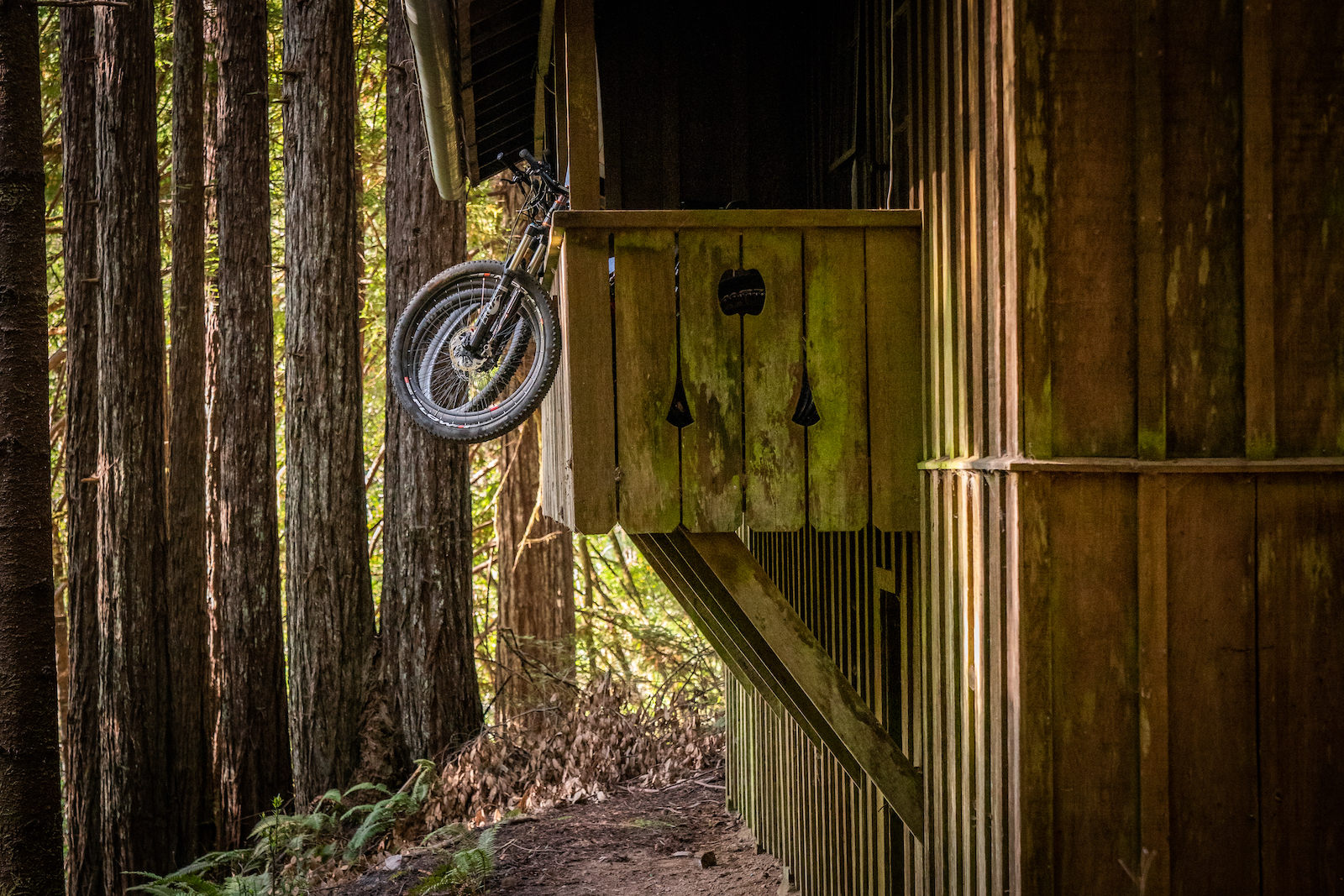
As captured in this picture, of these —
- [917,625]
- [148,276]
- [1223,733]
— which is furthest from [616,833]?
[148,276]

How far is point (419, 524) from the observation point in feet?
31.5

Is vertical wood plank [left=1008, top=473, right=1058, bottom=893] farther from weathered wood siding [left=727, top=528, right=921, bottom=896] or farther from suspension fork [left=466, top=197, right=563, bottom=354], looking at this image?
suspension fork [left=466, top=197, right=563, bottom=354]

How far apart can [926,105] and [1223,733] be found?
2.57 metres

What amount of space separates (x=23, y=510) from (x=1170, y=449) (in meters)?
5.13

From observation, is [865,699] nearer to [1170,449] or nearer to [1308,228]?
[1170,449]

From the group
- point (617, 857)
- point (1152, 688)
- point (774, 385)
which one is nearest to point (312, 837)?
point (617, 857)

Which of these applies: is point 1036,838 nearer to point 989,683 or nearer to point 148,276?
point 989,683

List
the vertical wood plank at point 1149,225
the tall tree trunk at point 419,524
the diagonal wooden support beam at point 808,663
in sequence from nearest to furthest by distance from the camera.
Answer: the vertical wood plank at point 1149,225
the diagonal wooden support beam at point 808,663
the tall tree trunk at point 419,524

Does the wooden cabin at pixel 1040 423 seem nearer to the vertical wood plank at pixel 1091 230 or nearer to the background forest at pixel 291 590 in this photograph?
the vertical wood plank at pixel 1091 230

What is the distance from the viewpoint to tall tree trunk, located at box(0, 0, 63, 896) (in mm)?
5242

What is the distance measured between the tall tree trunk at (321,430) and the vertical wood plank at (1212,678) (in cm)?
803

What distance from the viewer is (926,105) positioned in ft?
14.3

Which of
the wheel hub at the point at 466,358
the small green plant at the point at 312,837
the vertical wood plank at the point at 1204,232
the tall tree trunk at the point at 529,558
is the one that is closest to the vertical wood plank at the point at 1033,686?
the vertical wood plank at the point at 1204,232

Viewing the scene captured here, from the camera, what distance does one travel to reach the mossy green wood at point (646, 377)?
4.33 metres
